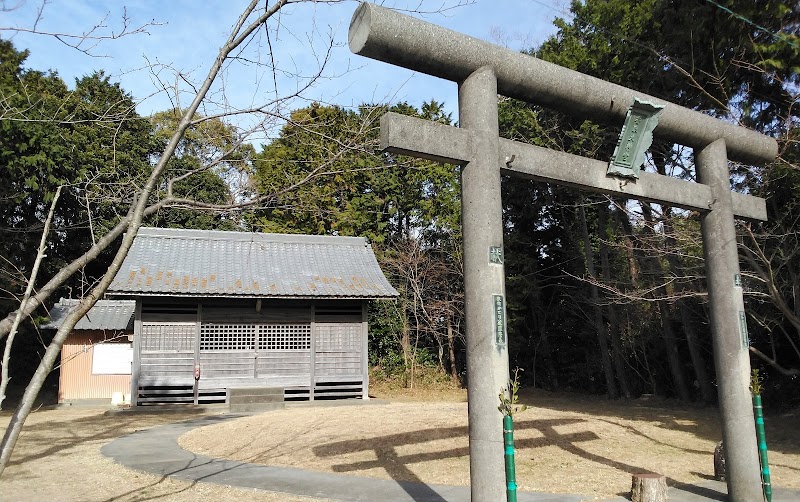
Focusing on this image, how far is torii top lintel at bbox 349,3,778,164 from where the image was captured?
451cm

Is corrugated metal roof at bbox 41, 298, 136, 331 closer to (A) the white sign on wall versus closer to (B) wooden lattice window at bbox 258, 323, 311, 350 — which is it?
(A) the white sign on wall

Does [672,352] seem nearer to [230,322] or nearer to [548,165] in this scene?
[230,322]

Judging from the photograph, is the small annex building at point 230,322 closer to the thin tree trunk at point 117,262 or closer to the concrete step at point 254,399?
the concrete step at point 254,399

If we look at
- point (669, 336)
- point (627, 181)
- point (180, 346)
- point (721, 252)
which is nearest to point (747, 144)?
point (721, 252)

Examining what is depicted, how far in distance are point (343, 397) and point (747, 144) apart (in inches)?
509

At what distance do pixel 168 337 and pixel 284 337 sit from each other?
10.2 ft

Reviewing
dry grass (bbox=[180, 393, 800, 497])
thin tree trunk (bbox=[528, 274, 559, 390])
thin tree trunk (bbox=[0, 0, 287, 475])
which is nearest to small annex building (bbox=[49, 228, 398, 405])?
dry grass (bbox=[180, 393, 800, 497])

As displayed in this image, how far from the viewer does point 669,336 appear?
18.5 m

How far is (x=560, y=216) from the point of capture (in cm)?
2283

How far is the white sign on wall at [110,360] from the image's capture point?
61.7 ft

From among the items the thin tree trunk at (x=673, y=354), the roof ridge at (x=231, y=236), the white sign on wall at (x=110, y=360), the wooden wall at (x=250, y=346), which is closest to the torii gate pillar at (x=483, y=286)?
the wooden wall at (x=250, y=346)

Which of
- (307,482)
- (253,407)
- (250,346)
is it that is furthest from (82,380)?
(307,482)

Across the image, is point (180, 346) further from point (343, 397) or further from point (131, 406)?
point (343, 397)

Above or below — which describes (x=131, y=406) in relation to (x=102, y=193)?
below
